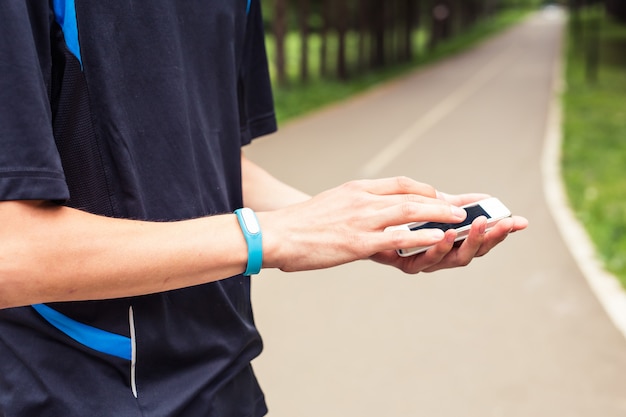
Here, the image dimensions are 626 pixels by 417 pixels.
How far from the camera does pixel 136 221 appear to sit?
3.74 feet

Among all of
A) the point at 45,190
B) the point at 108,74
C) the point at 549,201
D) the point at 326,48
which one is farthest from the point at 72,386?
the point at 326,48

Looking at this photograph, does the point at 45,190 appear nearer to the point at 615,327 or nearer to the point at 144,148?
the point at 144,148

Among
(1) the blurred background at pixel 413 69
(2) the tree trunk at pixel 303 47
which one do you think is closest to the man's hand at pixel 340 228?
(1) the blurred background at pixel 413 69

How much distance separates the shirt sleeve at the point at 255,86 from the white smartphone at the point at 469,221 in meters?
0.48

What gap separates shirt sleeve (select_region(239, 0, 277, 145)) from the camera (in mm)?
1683

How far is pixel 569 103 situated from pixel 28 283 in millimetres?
19085

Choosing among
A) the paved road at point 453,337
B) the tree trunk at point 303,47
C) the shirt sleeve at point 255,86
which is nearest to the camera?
the shirt sleeve at point 255,86

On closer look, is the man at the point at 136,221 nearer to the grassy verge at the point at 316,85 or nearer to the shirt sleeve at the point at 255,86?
the shirt sleeve at the point at 255,86

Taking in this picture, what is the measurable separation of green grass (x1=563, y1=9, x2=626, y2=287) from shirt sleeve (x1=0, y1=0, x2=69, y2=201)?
595cm

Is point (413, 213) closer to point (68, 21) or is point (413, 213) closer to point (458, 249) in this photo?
point (458, 249)

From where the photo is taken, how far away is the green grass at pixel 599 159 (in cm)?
757

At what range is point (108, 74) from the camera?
121 cm

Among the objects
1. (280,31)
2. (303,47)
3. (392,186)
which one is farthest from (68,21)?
(303,47)

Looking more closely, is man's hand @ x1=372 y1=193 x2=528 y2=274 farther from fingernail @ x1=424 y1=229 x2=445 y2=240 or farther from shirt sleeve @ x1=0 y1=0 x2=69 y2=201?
shirt sleeve @ x1=0 y1=0 x2=69 y2=201
